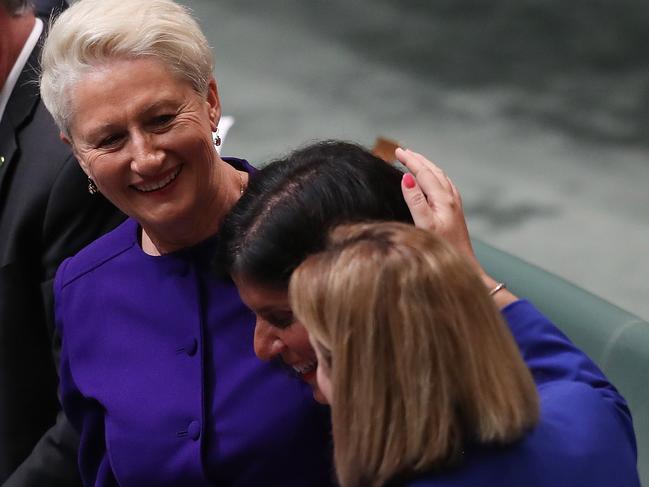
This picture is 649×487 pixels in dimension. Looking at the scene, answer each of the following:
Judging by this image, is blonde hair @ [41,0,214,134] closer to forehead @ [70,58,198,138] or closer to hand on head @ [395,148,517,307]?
forehead @ [70,58,198,138]

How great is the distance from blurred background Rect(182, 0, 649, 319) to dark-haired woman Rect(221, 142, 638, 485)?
2.44 meters

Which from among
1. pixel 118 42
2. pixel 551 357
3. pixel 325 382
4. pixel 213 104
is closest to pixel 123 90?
pixel 118 42

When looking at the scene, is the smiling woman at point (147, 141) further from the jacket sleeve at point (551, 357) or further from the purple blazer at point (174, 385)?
the jacket sleeve at point (551, 357)

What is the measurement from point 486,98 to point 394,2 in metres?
0.81

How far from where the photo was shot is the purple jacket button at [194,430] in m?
1.93

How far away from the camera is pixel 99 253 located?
7.13 ft

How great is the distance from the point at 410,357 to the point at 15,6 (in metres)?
1.53

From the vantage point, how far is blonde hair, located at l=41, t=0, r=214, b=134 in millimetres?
1919

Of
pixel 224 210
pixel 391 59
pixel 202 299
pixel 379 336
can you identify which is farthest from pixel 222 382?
pixel 391 59

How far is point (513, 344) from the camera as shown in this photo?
4.73ft

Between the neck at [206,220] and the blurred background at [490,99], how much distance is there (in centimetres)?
227

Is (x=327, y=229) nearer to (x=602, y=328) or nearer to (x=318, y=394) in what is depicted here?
(x=318, y=394)

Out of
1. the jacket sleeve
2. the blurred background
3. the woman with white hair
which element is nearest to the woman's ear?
the woman with white hair

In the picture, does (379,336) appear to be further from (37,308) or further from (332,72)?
(332,72)
